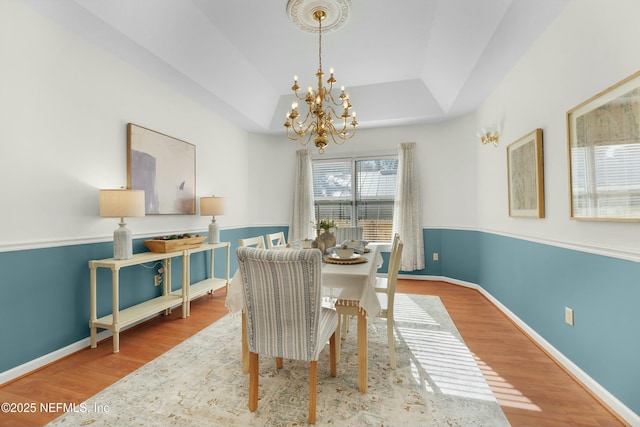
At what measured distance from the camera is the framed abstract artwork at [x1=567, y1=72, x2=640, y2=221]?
153 cm

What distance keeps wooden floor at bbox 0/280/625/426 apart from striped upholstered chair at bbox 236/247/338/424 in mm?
1162

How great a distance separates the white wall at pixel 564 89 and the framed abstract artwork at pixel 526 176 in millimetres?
57

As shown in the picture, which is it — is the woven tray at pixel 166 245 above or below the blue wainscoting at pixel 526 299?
above

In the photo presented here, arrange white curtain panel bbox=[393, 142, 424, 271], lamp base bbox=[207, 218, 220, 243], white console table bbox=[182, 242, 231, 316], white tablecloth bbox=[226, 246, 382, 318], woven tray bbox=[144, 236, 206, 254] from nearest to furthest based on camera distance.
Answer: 1. white tablecloth bbox=[226, 246, 382, 318]
2. woven tray bbox=[144, 236, 206, 254]
3. white console table bbox=[182, 242, 231, 316]
4. lamp base bbox=[207, 218, 220, 243]
5. white curtain panel bbox=[393, 142, 424, 271]

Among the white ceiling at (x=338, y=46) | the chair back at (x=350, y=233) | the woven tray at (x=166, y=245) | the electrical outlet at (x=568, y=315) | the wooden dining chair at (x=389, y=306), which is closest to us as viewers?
the wooden dining chair at (x=389, y=306)

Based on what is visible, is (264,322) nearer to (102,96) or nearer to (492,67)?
(102,96)

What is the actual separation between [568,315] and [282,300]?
2.11 metres

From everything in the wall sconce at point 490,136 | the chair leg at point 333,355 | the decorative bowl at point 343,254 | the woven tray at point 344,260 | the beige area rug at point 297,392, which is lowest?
the beige area rug at point 297,392

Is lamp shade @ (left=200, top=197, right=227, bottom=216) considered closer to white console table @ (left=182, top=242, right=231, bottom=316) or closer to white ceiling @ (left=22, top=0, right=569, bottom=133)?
white console table @ (left=182, top=242, right=231, bottom=316)

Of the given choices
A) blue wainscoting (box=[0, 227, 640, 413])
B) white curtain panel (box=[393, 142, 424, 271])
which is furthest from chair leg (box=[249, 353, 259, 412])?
white curtain panel (box=[393, 142, 424, 271])

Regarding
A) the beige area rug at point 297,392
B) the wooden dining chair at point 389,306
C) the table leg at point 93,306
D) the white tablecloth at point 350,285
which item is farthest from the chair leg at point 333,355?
the table leg at point 93,306

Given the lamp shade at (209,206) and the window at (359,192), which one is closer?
the lamp shade at (209,206)

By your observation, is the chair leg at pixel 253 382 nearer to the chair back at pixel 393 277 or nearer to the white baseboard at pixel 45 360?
the chair back at pixel 393 277

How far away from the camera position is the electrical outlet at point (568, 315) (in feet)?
6.70
